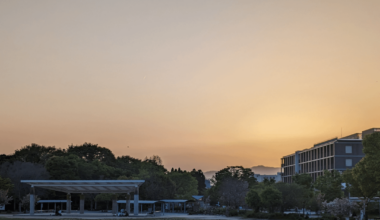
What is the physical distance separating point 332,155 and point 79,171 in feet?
207

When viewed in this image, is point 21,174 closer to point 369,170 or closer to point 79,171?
point 79,171

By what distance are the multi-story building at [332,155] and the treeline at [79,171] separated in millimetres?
35318

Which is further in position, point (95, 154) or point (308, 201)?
point (95, 154)

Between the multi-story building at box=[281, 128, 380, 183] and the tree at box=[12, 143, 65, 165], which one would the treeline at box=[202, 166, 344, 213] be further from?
the tree at box=[12, 143, 65, 165]

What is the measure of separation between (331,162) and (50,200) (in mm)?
68584

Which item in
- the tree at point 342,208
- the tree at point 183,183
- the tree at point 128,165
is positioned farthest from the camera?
the tree at point 183,183

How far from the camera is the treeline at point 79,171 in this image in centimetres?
8212

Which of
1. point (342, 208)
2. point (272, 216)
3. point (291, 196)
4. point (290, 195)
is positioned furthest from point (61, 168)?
point (342, 208)

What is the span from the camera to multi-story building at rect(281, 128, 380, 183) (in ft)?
340

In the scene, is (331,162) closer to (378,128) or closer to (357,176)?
(378,128)

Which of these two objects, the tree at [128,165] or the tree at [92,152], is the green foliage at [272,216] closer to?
the tree at [128,165]

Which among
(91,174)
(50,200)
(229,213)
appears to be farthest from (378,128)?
(50,200)

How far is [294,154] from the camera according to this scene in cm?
14025

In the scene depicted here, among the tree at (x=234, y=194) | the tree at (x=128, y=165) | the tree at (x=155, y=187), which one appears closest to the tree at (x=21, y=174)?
the tree at (x=155, y=187)
